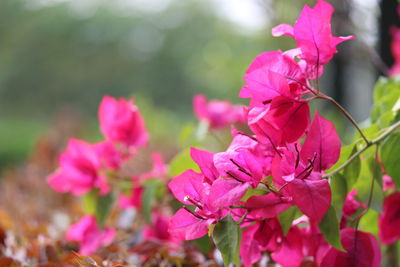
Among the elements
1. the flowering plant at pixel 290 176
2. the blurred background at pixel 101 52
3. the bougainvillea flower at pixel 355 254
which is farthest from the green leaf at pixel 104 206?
the blurred background at pixel 101 52

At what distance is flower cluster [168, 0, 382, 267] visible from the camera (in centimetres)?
45

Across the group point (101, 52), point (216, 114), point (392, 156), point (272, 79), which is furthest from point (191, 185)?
point (101, 52)

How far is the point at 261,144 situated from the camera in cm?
49

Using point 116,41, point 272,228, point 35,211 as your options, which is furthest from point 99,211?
point 116,41

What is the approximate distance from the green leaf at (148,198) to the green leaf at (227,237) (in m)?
0.36

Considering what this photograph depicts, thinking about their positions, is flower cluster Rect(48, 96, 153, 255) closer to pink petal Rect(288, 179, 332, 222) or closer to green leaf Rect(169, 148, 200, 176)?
green leaf Rect(169, 148, 200, 176)

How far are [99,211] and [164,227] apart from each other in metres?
0.12

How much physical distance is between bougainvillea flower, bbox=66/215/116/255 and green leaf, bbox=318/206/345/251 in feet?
1.47

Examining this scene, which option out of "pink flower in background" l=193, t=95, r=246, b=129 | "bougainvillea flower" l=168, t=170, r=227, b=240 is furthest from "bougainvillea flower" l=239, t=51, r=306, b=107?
"pink flower in background" l=193, t=95, r=246, b=129

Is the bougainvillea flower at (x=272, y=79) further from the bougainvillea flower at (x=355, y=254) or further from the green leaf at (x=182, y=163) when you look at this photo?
the green leaf at (x=182, y=163)

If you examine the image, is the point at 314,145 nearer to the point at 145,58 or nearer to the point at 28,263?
the point at 28,263

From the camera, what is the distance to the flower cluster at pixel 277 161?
0.45m

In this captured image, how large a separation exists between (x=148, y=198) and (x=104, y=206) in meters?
0.09

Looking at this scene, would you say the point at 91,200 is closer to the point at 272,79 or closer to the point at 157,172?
the point at 157,172
